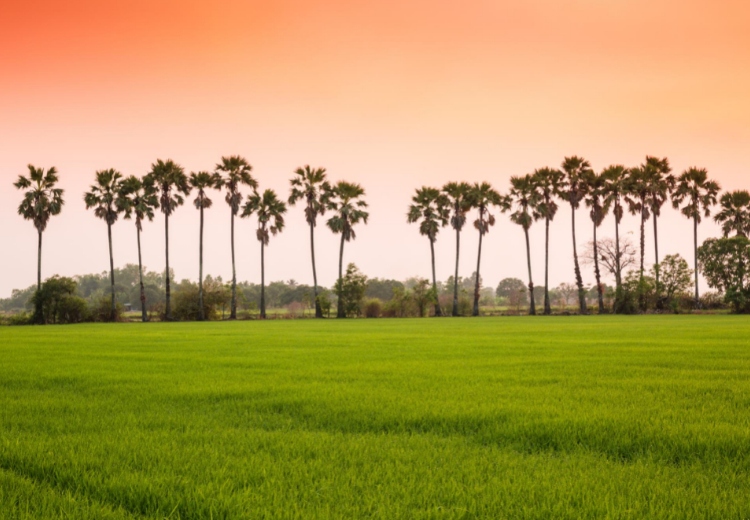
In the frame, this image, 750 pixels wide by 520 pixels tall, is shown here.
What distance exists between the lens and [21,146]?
72.2m

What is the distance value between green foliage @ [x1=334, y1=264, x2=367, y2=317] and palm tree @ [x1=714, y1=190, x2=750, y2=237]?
5327cm

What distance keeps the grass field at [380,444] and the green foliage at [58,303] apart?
5846cm

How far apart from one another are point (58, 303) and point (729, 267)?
80.0m

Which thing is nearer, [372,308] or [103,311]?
[103,311]

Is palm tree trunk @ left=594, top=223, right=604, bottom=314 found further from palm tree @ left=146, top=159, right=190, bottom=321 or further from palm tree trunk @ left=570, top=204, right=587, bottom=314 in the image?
palm tree @ left=146, top=159, right=190, bottom=321

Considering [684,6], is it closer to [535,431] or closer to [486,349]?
[486,349]

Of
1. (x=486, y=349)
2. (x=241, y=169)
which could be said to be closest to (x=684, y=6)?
(x=486, y=349)

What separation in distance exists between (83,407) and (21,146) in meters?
76.3

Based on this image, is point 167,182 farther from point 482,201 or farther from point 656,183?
point 656,183

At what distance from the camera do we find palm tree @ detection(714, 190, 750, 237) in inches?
3204

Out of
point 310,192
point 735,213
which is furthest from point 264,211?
point 735,213

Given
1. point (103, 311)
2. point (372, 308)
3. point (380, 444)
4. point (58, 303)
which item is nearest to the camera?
point (380, 444)

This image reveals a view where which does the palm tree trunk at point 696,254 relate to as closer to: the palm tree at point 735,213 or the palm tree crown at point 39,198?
the palm tree at point 735,213

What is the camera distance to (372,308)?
7306cm
